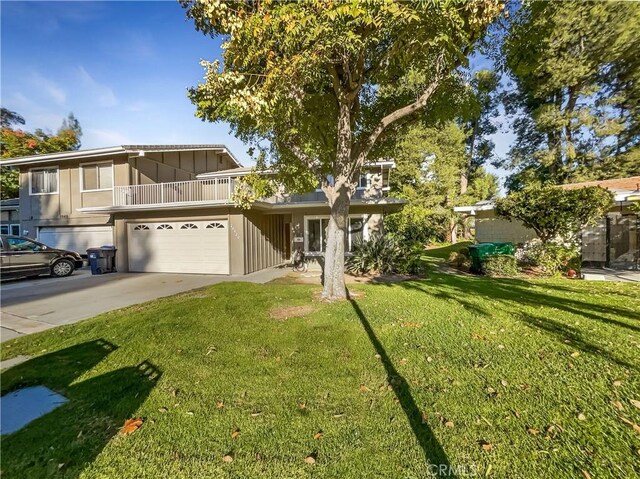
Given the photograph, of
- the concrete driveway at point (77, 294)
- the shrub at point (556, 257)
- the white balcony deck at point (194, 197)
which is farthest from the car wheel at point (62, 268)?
the shrub at point (556, 257)

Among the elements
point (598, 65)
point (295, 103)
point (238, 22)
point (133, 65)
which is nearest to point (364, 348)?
point (295, 103)

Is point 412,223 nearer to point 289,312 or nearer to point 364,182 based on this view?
point 364,182

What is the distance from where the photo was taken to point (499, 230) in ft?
52.8

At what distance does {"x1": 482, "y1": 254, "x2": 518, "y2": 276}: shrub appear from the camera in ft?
32.6

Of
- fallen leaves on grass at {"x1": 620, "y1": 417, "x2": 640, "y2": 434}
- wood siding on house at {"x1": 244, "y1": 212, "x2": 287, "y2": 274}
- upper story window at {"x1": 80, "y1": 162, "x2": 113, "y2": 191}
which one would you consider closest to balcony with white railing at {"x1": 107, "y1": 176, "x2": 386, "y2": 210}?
wood siding on house at {"x1": 244, "y1": 212, "x2": 287, "y2": 274}

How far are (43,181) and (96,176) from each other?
3874 mm

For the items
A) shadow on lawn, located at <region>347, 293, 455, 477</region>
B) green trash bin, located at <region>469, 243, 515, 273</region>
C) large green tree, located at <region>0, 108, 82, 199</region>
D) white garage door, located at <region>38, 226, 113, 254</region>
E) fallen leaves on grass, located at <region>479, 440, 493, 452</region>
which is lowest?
shadow on lawn, located at <region>347, 293, 455, 477</region>

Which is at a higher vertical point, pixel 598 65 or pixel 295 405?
pixel 598 65

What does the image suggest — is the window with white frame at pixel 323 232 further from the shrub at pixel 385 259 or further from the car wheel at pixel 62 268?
the car wheel at pixel 62 268

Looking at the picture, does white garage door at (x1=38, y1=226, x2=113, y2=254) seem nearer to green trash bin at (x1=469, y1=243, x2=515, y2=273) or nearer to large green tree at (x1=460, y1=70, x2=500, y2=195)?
green trash bin at (x1=469, y1=243, x2=515, y2=273)

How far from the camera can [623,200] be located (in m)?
10.3

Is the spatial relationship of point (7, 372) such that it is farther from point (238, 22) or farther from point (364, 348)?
point (238, 22)

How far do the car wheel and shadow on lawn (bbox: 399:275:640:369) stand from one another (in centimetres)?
1362

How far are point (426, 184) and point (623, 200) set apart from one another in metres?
14.5
